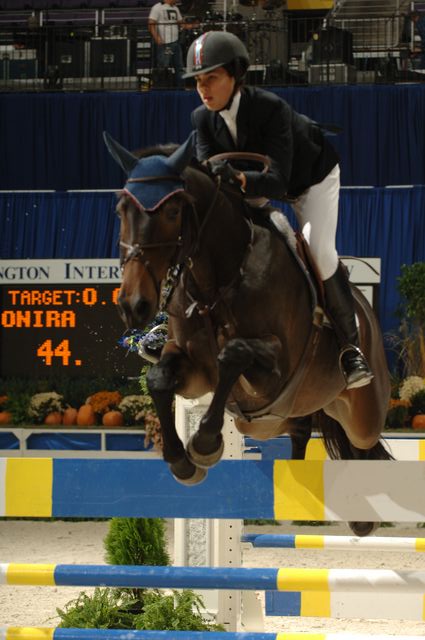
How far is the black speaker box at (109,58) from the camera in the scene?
1280 cm

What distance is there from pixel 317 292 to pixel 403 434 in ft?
19.8

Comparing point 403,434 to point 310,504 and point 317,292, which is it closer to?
point 317,292

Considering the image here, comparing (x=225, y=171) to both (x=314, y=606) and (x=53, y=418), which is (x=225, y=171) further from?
(x=53, y=418)

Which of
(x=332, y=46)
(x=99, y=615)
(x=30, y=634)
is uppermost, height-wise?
(x=332, y=46)

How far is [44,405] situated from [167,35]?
511 cm

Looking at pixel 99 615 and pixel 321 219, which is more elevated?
pixel 321 219

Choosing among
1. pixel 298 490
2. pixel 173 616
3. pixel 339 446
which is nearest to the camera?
pixel 298 490

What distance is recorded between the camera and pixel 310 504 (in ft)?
9.26

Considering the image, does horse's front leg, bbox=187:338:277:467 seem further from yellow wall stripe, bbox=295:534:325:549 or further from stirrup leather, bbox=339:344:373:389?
yellow wall stripe, bbox=295:534:325:549

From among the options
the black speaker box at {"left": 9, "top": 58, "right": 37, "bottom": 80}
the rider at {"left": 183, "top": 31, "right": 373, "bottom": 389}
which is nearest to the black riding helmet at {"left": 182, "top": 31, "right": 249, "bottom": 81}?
the rider at {"left": 183, "top": 31, "right": 373, "bottom": 389}

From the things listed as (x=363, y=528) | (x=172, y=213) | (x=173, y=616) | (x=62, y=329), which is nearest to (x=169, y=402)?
(x=172, y=213)

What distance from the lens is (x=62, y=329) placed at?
1000cm

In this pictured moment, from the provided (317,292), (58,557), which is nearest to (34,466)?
(317,292)

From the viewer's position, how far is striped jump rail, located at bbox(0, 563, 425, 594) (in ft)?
10.1
